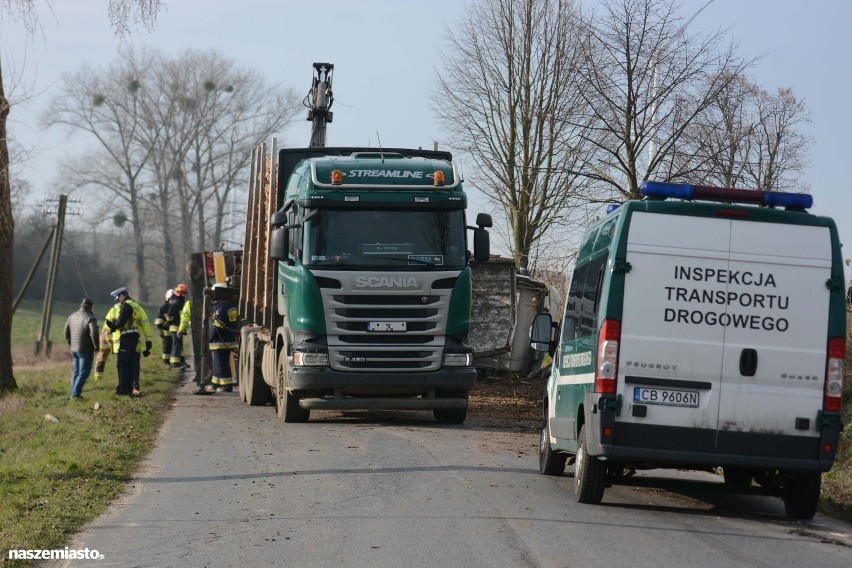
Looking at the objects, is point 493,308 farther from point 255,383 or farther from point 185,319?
point 185,319

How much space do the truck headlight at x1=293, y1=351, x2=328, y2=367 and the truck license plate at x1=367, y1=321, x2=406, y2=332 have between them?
0.69 metres

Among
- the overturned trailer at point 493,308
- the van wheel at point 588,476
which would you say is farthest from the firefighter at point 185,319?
the van wheel at point 588,476

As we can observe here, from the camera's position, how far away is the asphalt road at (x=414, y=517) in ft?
23.3

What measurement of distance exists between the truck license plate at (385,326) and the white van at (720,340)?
6.27 metres

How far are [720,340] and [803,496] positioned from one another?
4.88 feet

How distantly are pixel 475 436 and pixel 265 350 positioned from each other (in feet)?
14.5

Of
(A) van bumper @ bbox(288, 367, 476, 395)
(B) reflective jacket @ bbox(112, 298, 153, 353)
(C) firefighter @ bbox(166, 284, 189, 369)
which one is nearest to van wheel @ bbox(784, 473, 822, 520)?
(A) van bumper @ bbox(288, 367, 476, 395)

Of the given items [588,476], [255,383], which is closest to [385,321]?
[255,383]

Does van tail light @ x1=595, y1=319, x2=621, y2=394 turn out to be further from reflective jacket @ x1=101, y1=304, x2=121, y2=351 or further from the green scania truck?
reflective jacket @ x1=101, y1=304, x2=121, y2=351

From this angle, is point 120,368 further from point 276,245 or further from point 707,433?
point 707,433

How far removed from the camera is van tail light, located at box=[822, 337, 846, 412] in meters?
8.30

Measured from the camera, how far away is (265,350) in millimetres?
17406

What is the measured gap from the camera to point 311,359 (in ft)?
47.6

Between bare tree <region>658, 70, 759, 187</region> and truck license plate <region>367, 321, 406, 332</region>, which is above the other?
bare tree <region>658, 70, 759, 187</region>
